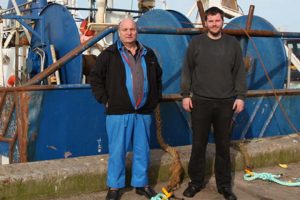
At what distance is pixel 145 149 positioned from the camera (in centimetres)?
422

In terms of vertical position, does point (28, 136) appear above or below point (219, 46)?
below

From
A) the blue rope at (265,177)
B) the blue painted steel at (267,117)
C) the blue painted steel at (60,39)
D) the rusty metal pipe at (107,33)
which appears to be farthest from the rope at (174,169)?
the blue painted steel at (60,39)

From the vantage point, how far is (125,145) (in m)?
4.15

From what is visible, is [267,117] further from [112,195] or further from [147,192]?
[112,195]

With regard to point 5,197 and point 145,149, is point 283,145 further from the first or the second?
point 5,197

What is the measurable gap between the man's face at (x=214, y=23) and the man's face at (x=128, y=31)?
27.4 inches

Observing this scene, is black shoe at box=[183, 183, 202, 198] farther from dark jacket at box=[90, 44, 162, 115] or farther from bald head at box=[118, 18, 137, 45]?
bald head at box=[118, 18, 137, 45]

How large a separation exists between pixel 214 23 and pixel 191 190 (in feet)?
5.26

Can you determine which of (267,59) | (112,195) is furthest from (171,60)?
(112,195)

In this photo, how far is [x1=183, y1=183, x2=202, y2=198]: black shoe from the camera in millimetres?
4422

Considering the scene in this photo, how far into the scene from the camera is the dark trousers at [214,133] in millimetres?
4309

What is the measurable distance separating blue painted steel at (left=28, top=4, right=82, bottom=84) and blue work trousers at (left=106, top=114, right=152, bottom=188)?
2.99 meters

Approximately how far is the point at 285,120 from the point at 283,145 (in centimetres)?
159

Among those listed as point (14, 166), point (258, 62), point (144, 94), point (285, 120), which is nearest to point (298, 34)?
point (258, 62)
